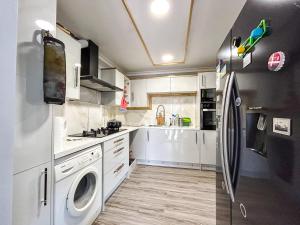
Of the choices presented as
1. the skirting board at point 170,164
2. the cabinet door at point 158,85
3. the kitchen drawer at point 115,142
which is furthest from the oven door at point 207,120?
the kitchen drawer at point 115,142

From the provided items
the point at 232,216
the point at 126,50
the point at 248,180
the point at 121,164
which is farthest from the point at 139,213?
the point at 126,50

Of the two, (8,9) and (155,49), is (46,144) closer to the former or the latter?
(8,9)

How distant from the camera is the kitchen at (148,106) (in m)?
0.52

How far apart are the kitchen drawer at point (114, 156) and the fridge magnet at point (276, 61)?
67.5 inches

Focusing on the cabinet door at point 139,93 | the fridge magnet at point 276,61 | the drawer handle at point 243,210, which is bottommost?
the drawer handle at point 243,210

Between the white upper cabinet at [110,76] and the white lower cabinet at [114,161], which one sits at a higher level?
the white upper cabinet at [110,76]

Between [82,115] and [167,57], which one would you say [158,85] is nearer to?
[167,57]

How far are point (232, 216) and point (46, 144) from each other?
124cm

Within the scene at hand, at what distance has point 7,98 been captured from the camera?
23.2 inches

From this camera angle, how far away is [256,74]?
61 centimetres

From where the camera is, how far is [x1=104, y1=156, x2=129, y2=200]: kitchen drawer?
181cm

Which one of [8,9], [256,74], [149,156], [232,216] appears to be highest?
[8,9]

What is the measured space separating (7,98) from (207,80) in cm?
312

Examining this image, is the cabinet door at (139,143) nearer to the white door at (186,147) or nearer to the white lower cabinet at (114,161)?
the white door at (186,147)
